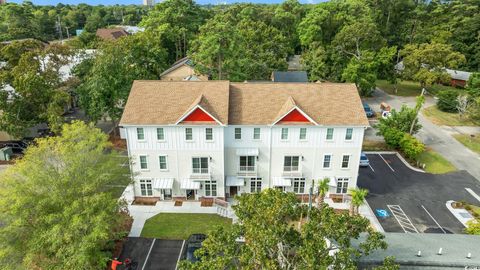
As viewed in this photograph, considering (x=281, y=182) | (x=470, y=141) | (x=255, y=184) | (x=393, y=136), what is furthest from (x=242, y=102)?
(x=470, y=141)

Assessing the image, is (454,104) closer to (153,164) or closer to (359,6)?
(359,6)

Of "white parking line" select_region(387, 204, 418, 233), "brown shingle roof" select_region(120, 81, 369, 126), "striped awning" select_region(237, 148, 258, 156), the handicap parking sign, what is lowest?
"white parking line" select_region(387, 204, 418, 233)

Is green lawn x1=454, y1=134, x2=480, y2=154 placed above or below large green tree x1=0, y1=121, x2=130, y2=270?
below

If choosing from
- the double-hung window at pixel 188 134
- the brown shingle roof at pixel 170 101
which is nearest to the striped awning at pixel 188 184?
the double-hung window at pixel 188 134

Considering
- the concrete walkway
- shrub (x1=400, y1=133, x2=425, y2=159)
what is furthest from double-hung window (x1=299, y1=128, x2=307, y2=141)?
the concrete walkway

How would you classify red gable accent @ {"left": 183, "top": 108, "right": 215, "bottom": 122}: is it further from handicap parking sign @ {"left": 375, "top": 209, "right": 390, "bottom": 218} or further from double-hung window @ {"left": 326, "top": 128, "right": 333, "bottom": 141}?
handicap parking sign @ {"left": 375, "top": 209, "right": 390, "bottom": 218}

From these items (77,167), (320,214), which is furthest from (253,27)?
(320,214)
